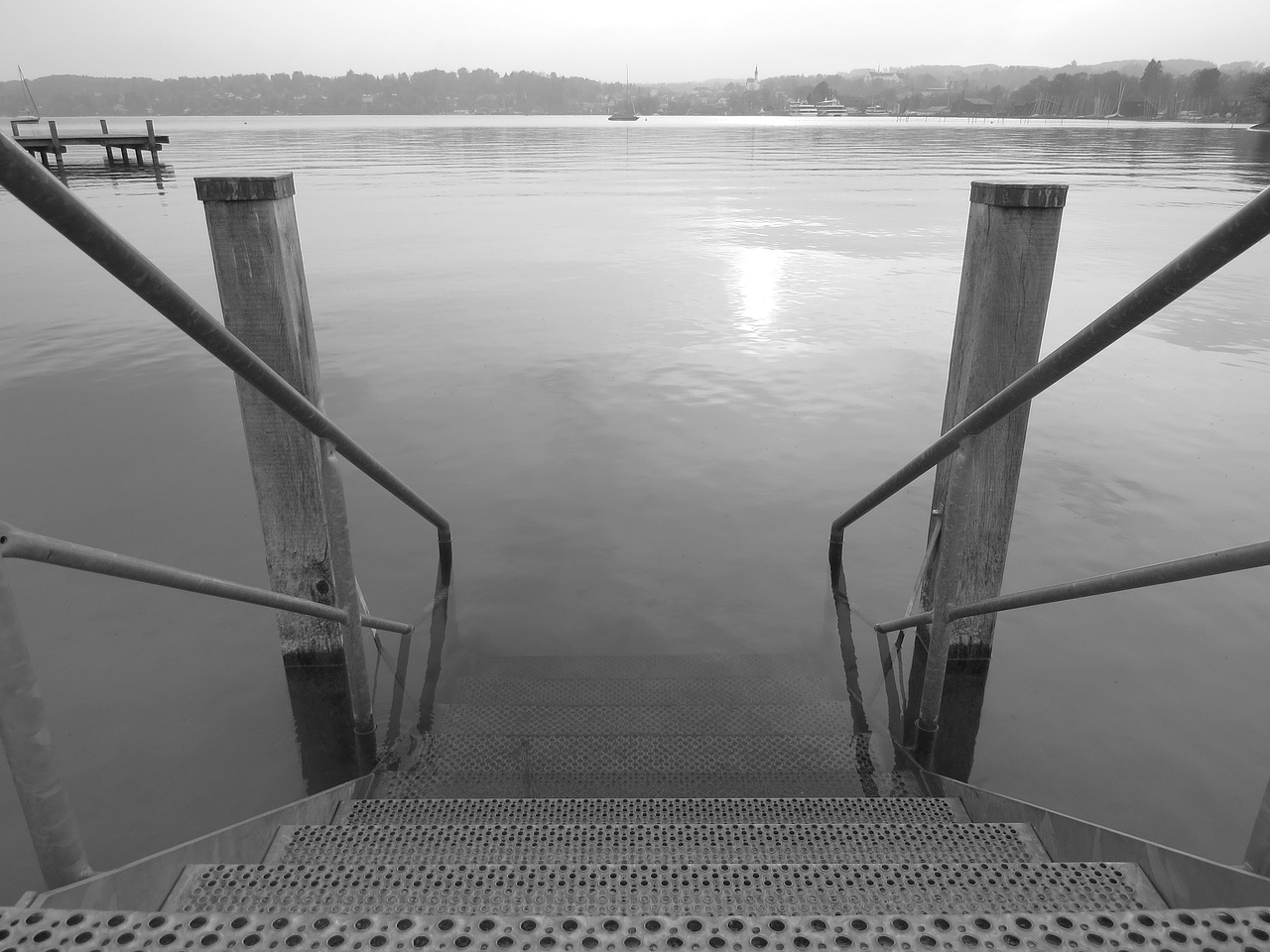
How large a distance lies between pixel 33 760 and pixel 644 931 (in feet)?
3.44

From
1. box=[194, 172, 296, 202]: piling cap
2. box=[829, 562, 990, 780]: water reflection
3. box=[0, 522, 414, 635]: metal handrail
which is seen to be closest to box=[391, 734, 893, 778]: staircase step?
box=[829, 562, 990, 780]: water reflection

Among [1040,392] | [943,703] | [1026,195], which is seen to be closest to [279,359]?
[1040,392]

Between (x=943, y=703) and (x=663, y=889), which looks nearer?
(x=663, y=889)

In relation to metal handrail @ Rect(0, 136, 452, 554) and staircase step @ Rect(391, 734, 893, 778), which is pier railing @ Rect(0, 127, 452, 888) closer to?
metal handrail @ Rect(0, 136, 452, 554)

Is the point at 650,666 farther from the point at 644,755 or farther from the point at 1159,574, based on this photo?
the point at 1159,574

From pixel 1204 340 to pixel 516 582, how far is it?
9.56 metres

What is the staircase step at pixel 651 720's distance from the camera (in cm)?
368

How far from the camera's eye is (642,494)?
679 cm

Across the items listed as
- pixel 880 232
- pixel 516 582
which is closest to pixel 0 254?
pixel 516 582

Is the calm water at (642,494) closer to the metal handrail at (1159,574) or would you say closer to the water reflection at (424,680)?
the water reflection at (424,680)

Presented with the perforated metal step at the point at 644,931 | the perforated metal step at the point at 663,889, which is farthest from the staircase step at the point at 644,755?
the perforated metal step at the point at 644,931

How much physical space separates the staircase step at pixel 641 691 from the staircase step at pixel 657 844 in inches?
61.3

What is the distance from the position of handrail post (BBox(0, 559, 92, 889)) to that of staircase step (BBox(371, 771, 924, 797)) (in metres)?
1.83

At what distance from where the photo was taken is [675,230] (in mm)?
20094
